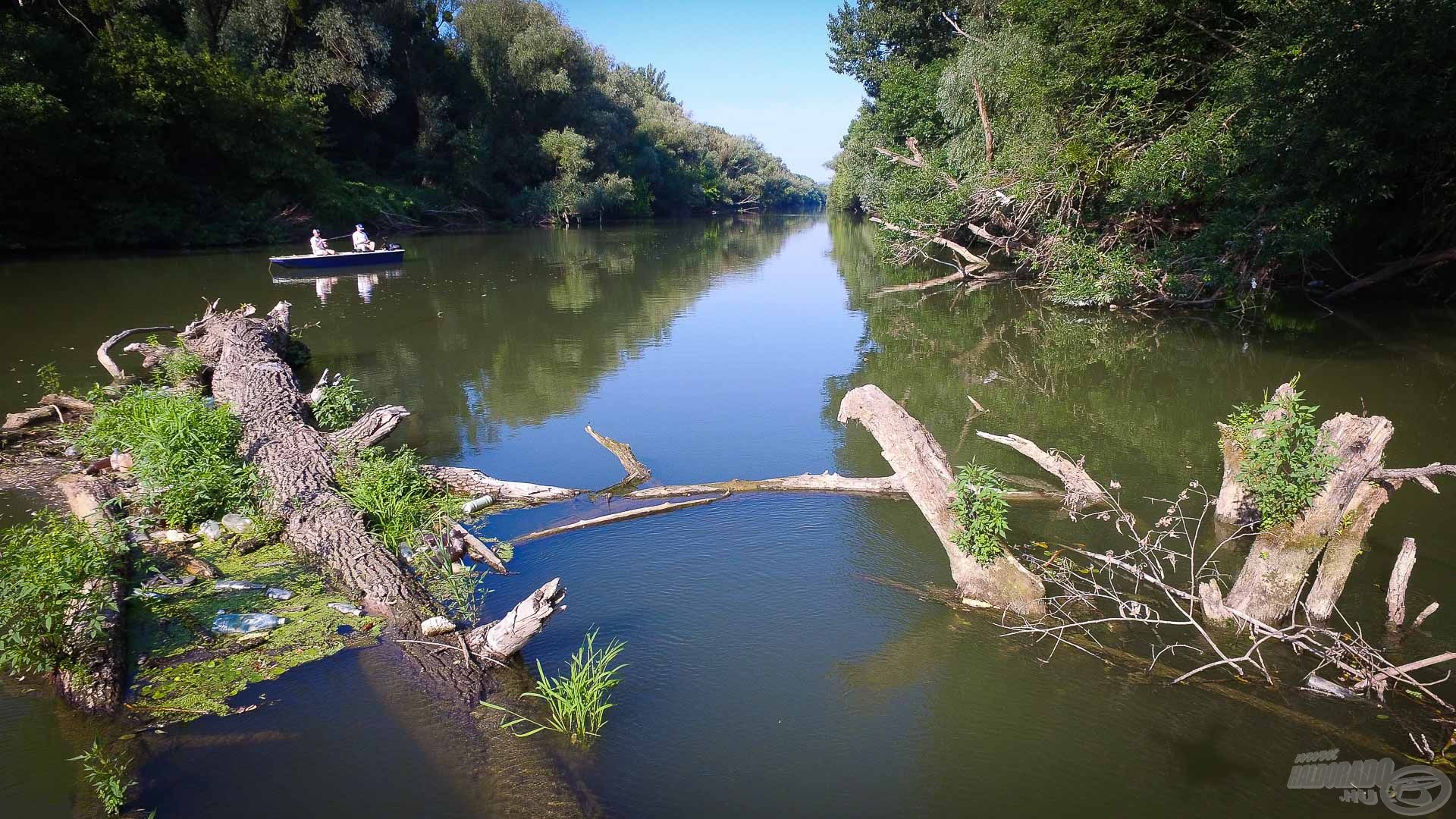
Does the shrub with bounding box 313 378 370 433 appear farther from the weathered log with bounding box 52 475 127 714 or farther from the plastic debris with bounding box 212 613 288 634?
the plastic debris with bounding box 212 613 288 634

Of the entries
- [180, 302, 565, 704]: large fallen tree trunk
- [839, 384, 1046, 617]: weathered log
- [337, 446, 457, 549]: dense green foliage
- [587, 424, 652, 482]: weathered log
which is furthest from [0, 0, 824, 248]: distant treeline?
[839, 384, 1046, 617]: weathered log

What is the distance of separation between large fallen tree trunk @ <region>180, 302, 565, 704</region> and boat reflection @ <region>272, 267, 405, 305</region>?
10309mm

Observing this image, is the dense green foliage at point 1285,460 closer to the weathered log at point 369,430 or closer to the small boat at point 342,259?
the weathered log at point 369,430

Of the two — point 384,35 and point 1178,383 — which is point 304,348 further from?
point 384,35

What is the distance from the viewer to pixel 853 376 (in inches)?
495

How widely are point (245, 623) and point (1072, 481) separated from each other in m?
6.56

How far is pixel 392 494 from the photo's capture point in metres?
6.87

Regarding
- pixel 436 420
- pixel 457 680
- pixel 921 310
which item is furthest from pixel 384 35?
pixel 457 680

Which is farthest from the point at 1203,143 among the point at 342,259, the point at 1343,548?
the point at 342,259

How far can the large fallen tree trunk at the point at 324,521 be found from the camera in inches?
A: 189

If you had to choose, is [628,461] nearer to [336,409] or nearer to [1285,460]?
[336,409]

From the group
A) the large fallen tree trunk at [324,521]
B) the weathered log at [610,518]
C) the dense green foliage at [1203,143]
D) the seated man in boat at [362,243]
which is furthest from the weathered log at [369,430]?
the seated man in boat at [362,243]

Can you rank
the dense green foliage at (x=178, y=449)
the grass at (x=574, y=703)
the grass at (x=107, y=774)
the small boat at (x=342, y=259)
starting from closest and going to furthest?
the grass at (x=107, y=774), the grass at (x=574, y=703), the dense green foliage at (x=178, y=449), the small boat at (x=342, y=259)

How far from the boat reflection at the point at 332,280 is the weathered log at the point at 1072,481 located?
16.8 meters
